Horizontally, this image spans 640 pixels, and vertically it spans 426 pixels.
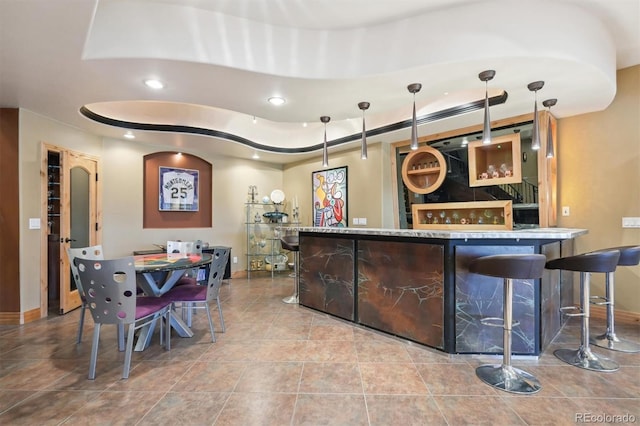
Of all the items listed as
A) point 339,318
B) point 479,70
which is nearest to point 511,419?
point 339,318

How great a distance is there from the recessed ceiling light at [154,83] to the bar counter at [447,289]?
2274 mm

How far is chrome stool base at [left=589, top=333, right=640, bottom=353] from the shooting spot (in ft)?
8.63

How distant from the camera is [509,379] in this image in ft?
6.97

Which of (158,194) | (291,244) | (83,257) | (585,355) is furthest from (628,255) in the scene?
(158,194)

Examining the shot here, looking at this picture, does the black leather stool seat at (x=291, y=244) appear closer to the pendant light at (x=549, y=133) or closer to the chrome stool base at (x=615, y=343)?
the pendant light at (x=549, y=133)

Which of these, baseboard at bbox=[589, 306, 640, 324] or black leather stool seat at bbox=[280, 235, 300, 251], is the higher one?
black leather stool seat at bbox=[280, 235, 300, 251]

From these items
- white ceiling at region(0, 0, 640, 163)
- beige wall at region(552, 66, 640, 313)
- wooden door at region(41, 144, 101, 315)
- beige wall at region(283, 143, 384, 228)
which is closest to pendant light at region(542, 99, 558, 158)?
white ceiling at region(0, 0, 640, 163)

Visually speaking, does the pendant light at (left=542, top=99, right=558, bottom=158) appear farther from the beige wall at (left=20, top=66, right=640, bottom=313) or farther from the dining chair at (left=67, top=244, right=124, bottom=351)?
the dining chair at (left=67, top=244, right=124, bottom=351)

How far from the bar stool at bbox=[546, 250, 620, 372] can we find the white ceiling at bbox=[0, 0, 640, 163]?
152cm

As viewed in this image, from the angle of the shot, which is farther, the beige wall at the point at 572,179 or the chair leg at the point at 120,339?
the beige wall at the point at 572,179

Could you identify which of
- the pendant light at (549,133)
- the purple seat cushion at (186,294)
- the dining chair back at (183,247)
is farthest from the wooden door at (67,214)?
the pendant light at (549,133)

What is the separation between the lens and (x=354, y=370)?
2.32 metres

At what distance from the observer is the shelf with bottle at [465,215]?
3948 mm

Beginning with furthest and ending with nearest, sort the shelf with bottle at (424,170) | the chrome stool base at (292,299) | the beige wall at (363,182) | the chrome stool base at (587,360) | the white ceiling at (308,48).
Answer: the beige wall at (363,182)
the shelf with bottle at (424,170)
the chrome stool base at (292,299)
the chrome stool base at (587,360)
the white ceiling at (308,48)
